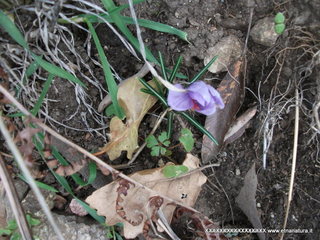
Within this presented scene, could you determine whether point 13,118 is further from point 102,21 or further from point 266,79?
point 266,79

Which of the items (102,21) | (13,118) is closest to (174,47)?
(102,21)

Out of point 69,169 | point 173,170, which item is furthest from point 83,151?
point 173,170

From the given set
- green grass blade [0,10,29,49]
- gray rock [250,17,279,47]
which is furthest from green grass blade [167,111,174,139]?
green grass blade [0,10,29,49]

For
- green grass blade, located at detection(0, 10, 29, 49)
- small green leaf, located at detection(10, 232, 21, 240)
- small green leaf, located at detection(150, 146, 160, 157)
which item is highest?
green grass blade, located at detection(0, 10, 29, 49)

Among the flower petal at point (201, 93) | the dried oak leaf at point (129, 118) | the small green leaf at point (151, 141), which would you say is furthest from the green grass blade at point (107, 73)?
the flower petal at point (201, 93)

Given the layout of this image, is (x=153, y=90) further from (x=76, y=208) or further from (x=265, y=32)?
(x=76, y=208)

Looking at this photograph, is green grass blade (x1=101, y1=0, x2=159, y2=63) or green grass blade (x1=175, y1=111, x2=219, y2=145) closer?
green grass blade (x1=101, y1=0, x2=159, y2=63)

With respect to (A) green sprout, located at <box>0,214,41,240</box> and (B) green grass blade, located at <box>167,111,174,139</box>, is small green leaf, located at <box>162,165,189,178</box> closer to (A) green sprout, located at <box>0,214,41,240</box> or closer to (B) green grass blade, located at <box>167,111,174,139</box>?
(B) green grass blade, located at <box>167,111,174,139</box>
